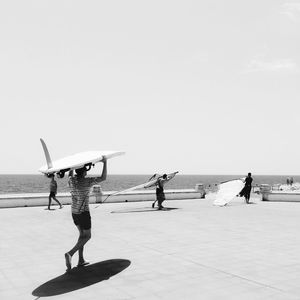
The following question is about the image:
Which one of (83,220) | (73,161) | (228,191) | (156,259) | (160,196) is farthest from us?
(228,191)

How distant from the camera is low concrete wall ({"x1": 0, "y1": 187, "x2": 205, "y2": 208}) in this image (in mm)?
18656

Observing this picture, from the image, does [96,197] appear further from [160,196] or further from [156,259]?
[156,259]

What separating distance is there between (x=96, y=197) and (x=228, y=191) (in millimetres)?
7028

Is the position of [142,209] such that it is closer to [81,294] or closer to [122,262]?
[122,262]

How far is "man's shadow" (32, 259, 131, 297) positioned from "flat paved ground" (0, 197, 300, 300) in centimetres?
2

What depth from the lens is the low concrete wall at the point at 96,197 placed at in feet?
61.2

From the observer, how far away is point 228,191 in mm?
21625

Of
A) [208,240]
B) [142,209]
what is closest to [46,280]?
[208,240]

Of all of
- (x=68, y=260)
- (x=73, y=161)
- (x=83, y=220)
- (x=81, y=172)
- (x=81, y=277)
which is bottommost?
(x=81, y=277)

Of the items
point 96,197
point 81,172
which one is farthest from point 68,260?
point 96,197

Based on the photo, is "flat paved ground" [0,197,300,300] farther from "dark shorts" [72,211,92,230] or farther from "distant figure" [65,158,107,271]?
"dark shorts" [72,211,92,230]

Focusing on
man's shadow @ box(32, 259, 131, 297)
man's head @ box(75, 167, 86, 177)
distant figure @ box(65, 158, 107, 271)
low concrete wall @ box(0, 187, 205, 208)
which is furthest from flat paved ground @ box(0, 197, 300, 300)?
low concrete wall @ box(0, 187, 205, 208)

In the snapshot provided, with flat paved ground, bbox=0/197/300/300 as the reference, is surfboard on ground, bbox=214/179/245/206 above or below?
above

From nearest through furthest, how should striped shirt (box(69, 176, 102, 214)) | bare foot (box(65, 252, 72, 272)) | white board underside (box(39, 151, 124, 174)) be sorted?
white board underside (box(39, 151, 124, 174)) < bare foot (box(65, 252, 72, 272)) < striped shirt (box(69, 176, 102, 214))
